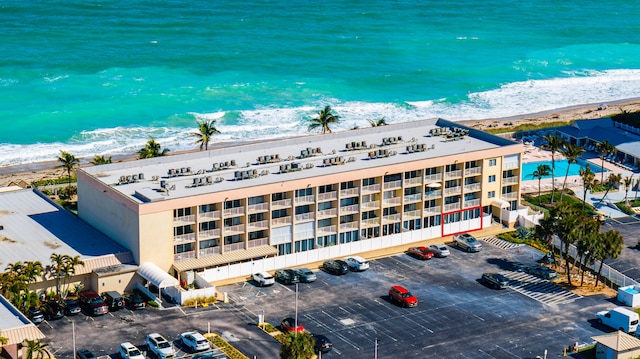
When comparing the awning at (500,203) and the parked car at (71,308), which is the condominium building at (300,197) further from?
the parked car at (71,308)

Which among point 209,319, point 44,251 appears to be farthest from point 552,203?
point 44,251

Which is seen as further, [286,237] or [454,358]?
[286,237]

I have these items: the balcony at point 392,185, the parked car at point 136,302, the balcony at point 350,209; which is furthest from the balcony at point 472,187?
the parked car at point 136,302

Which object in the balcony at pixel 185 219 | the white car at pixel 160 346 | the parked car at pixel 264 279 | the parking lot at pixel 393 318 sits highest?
the balcony at pixel 185 219

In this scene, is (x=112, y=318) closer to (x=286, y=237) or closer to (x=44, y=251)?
(x=44, y=251)

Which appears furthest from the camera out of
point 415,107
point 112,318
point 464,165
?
point 415,107

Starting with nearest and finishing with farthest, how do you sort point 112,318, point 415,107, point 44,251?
1. point 112,318
2. point 44,251
3. point 415,107

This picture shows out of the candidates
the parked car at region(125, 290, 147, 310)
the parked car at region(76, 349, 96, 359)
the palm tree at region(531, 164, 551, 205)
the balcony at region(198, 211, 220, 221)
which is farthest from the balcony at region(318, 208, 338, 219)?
the parked car at region(76, 349, 96, 359)
